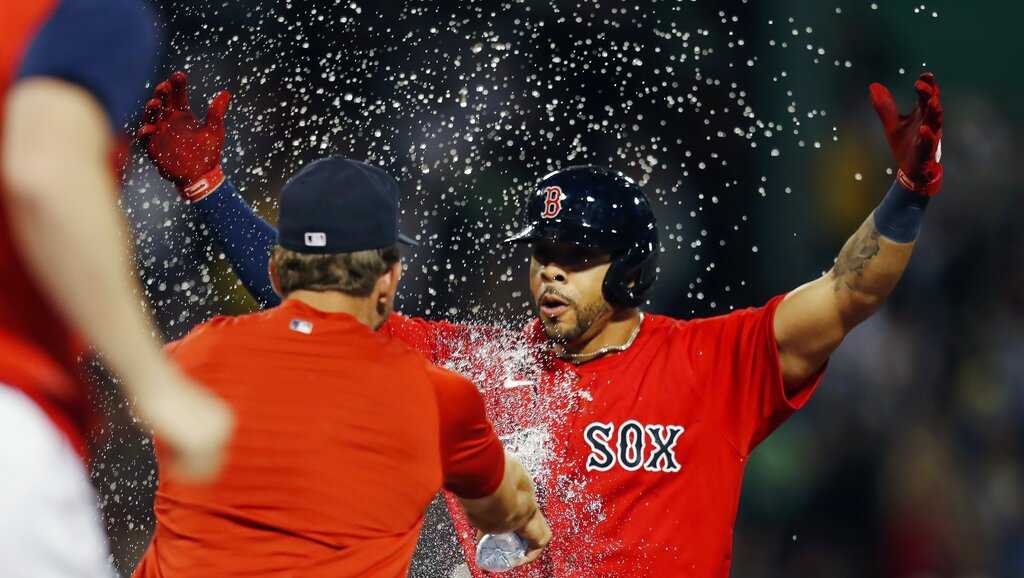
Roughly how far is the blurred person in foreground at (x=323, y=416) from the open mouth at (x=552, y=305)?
1.45 metres

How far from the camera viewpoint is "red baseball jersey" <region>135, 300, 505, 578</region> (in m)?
2.74

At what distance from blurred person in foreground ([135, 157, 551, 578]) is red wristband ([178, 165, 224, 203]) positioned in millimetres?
1832

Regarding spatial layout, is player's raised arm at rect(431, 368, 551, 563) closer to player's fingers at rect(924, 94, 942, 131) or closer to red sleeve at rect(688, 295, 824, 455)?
red sleeve at rect(688, 295, 824, 455)

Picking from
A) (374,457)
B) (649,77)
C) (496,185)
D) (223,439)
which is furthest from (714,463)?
(649,77)

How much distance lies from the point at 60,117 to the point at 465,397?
1569 mm

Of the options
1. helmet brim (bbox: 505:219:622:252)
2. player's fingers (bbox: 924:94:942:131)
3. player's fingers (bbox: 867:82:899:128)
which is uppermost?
player's fingers (bbox: 924:94:942:131)

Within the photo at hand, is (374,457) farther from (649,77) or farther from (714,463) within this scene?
(649,77)

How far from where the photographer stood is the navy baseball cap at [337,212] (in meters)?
2.89

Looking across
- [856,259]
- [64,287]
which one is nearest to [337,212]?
[64,287]

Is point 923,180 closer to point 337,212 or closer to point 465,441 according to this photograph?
point 465,441

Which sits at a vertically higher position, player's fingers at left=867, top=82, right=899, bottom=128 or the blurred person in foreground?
the blurred person in foreground

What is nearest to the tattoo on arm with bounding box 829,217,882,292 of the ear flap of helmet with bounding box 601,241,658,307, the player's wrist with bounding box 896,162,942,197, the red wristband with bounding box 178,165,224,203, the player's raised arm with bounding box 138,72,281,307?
the player's wrist with bounding box 896,162,942,197

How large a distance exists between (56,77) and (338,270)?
1.26 metres

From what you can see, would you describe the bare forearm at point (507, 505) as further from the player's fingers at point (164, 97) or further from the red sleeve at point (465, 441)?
the player's fingers at point (164, 97)
